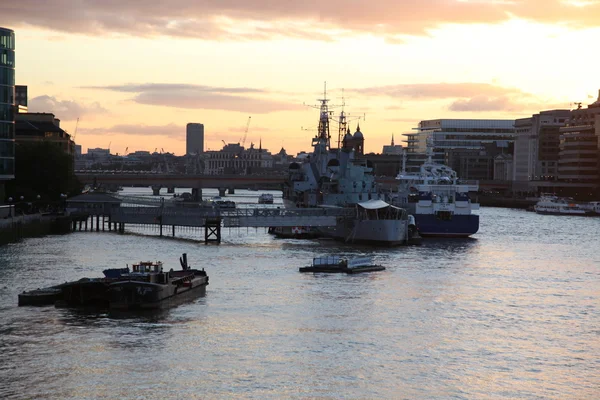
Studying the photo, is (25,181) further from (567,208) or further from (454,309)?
(567,208)

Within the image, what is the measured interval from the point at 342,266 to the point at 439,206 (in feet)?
119

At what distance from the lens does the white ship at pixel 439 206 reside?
9719cm

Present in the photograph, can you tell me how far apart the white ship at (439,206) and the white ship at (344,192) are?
3.56 m

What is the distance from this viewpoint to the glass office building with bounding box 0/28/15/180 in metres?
88.8

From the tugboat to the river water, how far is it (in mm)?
1113

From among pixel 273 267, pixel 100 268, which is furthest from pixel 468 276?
pixel 100 268

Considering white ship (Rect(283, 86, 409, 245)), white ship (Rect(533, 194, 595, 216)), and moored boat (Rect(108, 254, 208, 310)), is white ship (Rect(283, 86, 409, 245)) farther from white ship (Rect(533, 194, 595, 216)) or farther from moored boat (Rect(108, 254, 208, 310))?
white ship (Rect(533, 194, 595, 216))

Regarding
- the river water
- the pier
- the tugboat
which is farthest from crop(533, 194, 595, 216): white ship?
the tugboat

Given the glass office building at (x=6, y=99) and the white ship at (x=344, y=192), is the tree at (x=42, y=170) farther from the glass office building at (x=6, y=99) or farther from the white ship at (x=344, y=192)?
the white ship at (x=344, y=192)

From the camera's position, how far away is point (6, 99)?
296 feet

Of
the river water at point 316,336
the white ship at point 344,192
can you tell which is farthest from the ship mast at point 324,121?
the river water at point 316,336

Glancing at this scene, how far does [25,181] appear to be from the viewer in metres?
114

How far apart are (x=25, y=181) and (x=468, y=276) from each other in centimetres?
6484

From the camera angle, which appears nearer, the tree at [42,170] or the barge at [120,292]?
the barge at [120,292]
